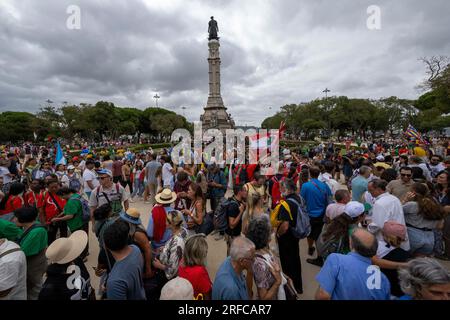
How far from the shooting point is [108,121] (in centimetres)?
4094

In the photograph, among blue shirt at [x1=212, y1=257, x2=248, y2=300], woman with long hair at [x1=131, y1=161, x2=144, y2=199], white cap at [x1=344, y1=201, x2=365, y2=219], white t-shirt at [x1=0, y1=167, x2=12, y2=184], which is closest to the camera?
blue shirt at [x1=212, y1=257, x2=248, y2=300]

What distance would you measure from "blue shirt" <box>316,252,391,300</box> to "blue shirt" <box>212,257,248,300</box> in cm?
71

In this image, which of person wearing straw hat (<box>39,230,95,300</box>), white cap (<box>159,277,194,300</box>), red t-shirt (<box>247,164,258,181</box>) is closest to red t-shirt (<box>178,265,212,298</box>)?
white cap (<box>159,277,194,300</box>)

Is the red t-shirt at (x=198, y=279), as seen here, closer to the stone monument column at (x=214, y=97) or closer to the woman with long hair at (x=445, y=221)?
the woman with long hair at (x=445, y=221)

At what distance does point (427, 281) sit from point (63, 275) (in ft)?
9.67

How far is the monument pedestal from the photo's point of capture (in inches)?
1822

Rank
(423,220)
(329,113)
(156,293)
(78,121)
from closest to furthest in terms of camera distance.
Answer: (156,293) < (423,220) < (78,121) < (329,113)

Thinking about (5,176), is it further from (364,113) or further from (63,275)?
(364,113)

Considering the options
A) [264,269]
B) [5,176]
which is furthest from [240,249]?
[5,176]

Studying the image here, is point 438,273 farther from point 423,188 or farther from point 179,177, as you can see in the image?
point 179,177

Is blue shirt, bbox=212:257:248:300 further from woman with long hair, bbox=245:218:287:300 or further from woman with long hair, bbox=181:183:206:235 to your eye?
woman with long hair, bbox=181:183:206:235

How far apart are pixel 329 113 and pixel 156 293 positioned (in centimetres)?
5626

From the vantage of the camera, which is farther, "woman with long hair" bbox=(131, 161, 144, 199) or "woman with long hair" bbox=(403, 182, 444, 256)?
"woman with long hair" bbox=(131, 161, 144, 199)

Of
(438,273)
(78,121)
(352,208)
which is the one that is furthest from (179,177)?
(78,121)
